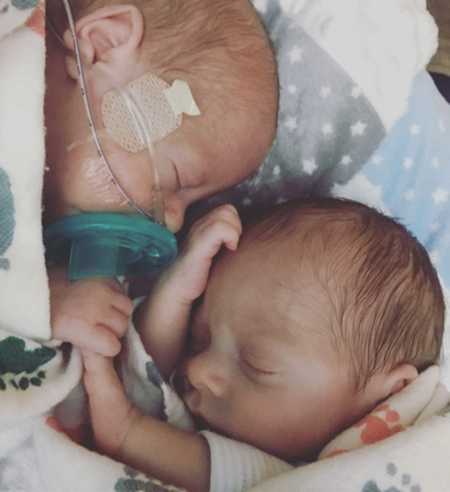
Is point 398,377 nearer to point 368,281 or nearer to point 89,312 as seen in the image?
point 368,281

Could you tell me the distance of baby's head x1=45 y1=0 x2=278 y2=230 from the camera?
43.3 inches

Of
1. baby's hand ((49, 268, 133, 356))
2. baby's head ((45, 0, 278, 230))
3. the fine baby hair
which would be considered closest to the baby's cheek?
baby's head ((45, 0, 278, 230))

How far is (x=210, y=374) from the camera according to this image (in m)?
1.13

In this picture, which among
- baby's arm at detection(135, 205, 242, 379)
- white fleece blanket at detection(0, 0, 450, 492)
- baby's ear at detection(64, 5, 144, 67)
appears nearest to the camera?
white fleece blanket at detection(0, 0, 450, 492)

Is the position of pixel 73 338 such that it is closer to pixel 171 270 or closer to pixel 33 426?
pixel 33 426

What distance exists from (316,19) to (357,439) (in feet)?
2.23

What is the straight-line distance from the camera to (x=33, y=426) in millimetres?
1031

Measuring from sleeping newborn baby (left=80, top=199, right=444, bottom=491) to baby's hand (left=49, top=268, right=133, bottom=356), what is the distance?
0.13ft

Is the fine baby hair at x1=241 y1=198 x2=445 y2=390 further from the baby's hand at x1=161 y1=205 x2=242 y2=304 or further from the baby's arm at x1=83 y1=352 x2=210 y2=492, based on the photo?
the baby's arm at x1=83 y1=352 x2=210 y2=492

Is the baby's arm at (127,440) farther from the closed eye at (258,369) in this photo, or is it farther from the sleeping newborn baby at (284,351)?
the closed eye at (258,369)

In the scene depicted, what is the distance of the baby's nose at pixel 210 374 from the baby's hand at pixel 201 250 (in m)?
0.12

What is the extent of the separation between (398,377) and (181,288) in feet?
1.10

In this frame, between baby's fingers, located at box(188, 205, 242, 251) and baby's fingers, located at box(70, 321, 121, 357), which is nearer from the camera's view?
baby's fingers, located at box(70, 321, 121, 357)

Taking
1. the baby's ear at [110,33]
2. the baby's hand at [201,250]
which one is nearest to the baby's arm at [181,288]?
the baby's hand at [201,250]
